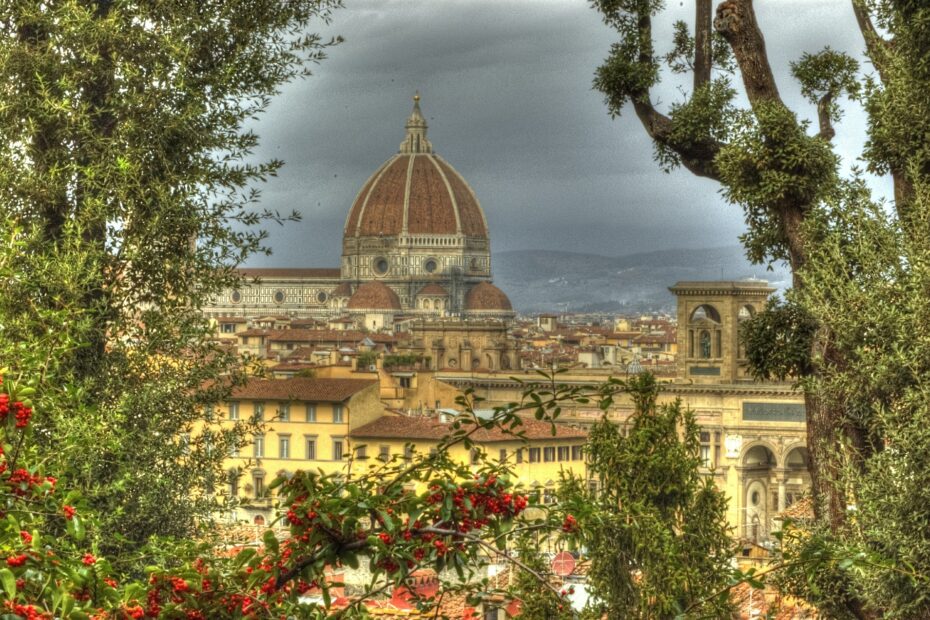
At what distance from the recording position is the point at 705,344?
60.2m

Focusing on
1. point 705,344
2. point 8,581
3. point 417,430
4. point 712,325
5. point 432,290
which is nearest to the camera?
point 8,581

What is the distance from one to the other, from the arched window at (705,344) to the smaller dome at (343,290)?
98117mm

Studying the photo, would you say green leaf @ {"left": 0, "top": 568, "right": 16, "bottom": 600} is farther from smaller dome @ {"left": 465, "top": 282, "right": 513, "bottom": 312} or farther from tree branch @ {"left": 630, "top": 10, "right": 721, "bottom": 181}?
smaller dome @ {"left": 465, "top": 282, "right": 513, "bottom": 312}

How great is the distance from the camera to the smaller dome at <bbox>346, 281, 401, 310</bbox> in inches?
5556

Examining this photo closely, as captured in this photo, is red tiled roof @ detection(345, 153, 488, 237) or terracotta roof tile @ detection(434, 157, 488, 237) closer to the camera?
red tiled roof @ detection(345, 153, 488, 237)

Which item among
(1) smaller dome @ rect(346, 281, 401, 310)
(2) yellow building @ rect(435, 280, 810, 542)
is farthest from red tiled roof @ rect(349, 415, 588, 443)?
(1) smaller dome @ rect(346, 281, 401, 310)

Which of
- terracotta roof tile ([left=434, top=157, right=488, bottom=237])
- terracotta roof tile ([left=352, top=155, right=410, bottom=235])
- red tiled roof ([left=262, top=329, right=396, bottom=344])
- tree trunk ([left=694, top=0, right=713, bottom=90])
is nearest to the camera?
tree trunk ([left=694, top=0, right=713, bottom=90])

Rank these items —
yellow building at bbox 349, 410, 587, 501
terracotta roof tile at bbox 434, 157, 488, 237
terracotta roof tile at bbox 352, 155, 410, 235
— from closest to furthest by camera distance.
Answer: yellow building at bbox 349, 410, 587, 501 < terracotta roof tile at bbox 352, 155, 410, 235 < terracotta roof tile at bbox 434, 157, 488, 237

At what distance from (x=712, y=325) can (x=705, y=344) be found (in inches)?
34.3

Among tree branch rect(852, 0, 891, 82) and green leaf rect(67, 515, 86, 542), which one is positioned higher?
tree branch rect(852, 0, 891, 82)

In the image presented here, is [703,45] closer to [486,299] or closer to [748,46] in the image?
[748,46]

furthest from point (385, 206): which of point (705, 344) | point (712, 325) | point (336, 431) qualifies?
point (336, 431)

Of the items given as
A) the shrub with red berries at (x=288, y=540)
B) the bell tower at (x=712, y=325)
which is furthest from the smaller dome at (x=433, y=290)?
the shrub with red berries at (x=288, y=540)

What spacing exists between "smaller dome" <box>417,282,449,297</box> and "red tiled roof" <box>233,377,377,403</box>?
322 ft
